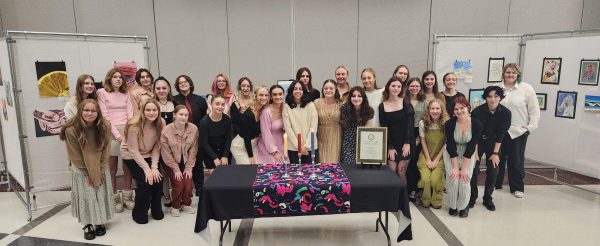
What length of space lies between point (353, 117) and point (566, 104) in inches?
108

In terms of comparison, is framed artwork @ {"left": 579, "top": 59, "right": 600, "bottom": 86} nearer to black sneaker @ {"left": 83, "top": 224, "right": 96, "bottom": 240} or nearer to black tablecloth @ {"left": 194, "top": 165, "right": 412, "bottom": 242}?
black tablecloth @ {"left": 194, "top": 165, "right": 412, "bottom": 242}

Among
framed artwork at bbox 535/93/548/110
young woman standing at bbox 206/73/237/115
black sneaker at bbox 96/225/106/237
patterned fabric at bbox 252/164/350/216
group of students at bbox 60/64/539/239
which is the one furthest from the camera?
framed artwork at bbox 535/93/548/110

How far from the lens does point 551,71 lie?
14.9 feet

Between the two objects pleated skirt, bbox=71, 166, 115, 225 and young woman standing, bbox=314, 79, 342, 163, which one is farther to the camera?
young woman standing, bbox=314, 79, 342, 163

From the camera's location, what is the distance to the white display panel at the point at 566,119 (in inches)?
162

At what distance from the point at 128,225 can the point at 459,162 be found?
10.7 ft

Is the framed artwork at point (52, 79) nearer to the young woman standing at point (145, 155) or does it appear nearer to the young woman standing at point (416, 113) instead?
the young woman standing at point (145, 155)

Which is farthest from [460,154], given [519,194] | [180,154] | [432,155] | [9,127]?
[9,127]

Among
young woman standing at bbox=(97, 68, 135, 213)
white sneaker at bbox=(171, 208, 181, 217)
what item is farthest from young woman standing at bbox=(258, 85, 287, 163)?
young woman standing at bbox=(97, 68, 135, 213)

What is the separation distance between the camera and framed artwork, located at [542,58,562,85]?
4461 millimetres

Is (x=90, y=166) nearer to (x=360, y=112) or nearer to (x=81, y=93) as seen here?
(x=81, y=93)

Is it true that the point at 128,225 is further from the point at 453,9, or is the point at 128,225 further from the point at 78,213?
the point at 453,9

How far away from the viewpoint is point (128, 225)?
11.6 feet

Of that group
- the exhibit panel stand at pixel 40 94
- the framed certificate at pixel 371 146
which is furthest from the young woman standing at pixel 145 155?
the framed certificate at pixel 371 146
